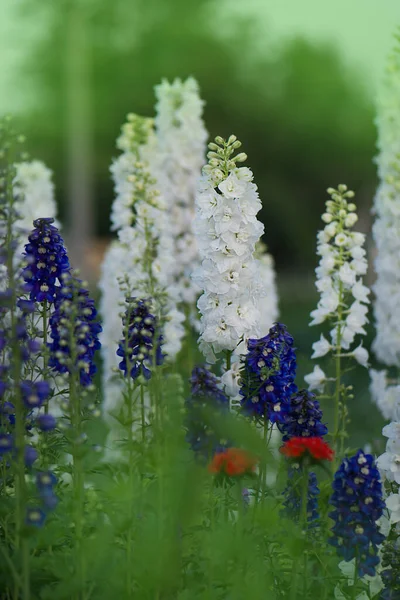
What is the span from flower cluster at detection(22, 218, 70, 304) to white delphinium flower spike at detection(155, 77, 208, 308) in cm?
413

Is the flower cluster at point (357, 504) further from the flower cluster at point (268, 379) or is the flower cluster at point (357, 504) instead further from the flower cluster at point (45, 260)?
the flower cluster at point (45, 260)

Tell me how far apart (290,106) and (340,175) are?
10.6 ft

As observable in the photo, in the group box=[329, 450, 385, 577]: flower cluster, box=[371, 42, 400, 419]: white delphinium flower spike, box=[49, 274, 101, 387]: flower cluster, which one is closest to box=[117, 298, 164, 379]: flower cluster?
box=[49, 274, 101, 387]: flower cluster

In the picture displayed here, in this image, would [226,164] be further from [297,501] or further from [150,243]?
[150,243]

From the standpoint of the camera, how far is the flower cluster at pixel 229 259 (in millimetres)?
4895

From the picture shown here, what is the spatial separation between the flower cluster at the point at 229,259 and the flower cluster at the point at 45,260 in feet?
2.33

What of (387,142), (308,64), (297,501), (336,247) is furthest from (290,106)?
(297,501)

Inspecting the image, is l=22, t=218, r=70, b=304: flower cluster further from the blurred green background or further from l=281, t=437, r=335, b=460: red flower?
the blurred green background

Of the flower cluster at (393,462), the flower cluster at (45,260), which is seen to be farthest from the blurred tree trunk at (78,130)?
the flower cluster at (393,462)

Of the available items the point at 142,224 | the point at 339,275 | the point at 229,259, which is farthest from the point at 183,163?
the point at 229,259

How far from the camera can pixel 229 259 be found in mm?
4922

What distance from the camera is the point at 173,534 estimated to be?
355cm

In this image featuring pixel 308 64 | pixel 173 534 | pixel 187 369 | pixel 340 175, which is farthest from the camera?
pixel 308 64

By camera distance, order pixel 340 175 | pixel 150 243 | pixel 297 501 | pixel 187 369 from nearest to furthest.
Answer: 1. pixel 297 501
2. pixel 150 243
3. pixel 187 369
4. pixel 340 175
